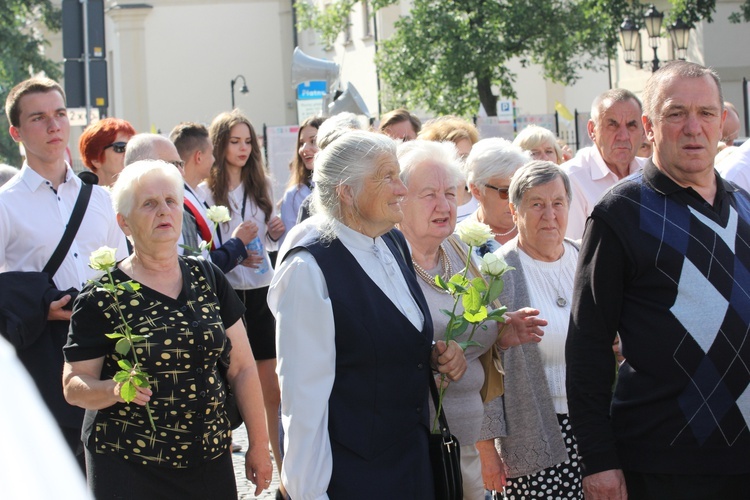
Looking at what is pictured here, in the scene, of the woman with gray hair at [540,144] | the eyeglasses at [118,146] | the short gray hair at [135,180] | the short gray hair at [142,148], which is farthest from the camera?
the woman with gray hair at [540,144]

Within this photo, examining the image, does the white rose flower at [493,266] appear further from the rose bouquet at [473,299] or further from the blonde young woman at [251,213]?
the blonde young woman at [251,213]

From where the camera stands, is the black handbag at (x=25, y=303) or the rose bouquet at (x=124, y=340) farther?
the black handbag at (x=25, y=303)

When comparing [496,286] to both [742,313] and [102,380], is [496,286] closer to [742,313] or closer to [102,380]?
[742,313]

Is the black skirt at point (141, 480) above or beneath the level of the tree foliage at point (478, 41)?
beneath

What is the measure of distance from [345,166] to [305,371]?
77cm

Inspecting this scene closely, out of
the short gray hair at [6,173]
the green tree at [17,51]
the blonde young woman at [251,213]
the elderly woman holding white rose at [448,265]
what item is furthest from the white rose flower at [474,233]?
the green tree at [17,51]

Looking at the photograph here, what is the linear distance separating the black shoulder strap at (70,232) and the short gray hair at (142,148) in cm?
93

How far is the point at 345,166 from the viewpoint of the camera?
409cm

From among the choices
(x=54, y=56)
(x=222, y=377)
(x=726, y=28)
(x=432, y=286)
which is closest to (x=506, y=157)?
(x=432, y=286)

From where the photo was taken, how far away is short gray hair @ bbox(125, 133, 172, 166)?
6.54m

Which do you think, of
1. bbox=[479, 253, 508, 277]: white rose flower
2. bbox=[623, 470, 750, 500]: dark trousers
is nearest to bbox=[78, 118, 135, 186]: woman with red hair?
bbox=[479, 253, 508, 277]: white rose flower

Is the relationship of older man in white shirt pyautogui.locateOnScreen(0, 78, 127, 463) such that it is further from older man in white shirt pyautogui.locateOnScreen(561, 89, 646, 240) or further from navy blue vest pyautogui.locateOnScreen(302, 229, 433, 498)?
older man in white shirt pyautogui.locateOnScreen(561, 89, 646, 240)

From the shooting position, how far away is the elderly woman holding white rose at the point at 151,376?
14.3 ft

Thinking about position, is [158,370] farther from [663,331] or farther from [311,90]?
[311,90]
